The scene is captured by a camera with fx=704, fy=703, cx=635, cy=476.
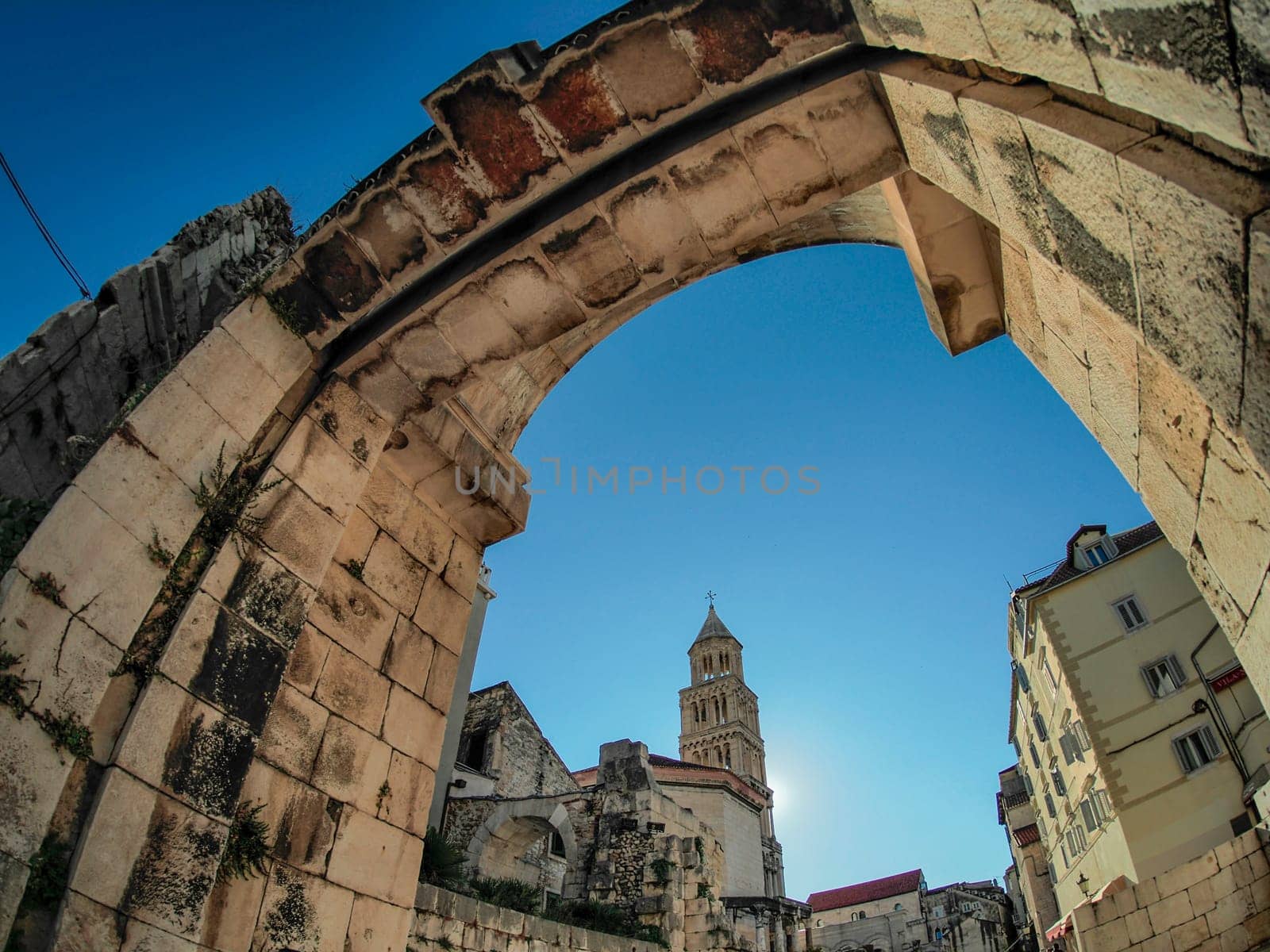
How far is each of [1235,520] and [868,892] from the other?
63.8 metres

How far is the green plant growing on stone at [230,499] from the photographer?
10.1 feet

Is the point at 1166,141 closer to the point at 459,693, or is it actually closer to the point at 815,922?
the point at 459,693

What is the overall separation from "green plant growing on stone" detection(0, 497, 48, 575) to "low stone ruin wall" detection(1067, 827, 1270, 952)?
13236mm

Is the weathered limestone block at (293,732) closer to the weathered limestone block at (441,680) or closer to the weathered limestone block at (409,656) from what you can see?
the weathered limestone block at (409,656)

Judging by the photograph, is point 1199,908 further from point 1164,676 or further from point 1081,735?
point 1081,735

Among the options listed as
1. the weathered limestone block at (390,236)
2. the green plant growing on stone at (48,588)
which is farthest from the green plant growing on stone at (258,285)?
the green plant growing on stone at (48,588)

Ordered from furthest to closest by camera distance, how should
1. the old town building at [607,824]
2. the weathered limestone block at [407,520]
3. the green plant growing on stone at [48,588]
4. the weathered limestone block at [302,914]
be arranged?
the old town building at [607,824] → the weathered limestone block at [407,520] → the weathered limestone block at [302,914] → the green plant growing on stone at [48,588]

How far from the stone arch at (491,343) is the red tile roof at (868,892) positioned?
5736cm

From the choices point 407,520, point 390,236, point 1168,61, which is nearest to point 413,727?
point 407,520

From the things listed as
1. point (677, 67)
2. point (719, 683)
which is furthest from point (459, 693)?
point (719, 683)

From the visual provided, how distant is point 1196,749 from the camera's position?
15.8 metres

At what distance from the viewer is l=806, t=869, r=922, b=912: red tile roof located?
5175cm

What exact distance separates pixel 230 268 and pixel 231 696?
2.66m

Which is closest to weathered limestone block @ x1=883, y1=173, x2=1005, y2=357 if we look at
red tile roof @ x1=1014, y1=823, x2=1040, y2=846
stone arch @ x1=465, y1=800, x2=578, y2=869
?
stone arch @ x1=465, y1=800, x2=578, y2=869
